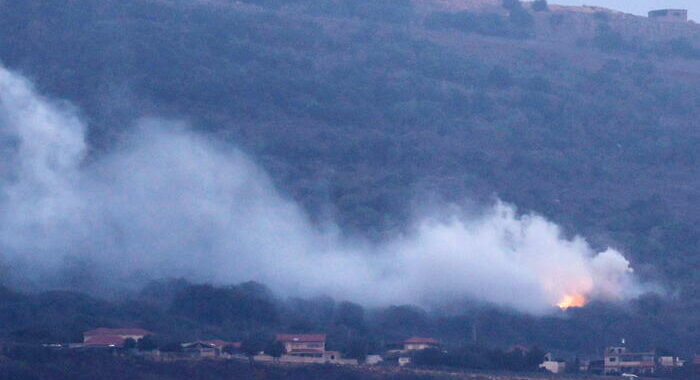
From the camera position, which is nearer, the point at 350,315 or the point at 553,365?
the point at 553,365

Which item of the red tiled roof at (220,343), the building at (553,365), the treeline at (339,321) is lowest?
the building at (553,365)

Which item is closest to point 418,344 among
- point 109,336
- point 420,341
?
point 420,341

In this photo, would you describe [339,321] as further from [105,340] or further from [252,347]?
[105,340]

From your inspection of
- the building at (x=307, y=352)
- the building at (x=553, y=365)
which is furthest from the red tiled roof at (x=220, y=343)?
the building at (x=553, y=365)

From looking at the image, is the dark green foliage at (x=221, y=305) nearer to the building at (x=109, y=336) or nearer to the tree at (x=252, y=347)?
the building at (x=109, y=336)

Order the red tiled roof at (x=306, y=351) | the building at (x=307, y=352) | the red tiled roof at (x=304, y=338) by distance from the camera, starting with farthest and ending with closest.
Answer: the red tiled roof at (x=304, y=338) < the red tiled roof at (x=306, y=351) < the building at (x=307, y=352)

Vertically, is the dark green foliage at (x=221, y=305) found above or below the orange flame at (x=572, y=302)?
below

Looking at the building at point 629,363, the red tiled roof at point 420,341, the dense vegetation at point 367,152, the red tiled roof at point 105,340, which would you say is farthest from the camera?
the dense vegetation at point 367,152
